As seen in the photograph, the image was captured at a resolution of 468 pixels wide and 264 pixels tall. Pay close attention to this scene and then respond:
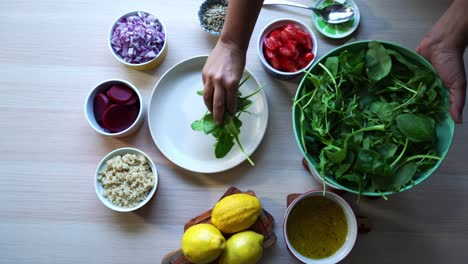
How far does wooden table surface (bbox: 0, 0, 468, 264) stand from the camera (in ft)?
2.74

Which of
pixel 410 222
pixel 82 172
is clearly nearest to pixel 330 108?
pixel 410 222

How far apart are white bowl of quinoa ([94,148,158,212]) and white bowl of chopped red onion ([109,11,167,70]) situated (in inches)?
8.5

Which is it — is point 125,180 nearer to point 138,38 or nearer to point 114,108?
point 114,108

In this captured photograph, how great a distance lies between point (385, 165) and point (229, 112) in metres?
0.31

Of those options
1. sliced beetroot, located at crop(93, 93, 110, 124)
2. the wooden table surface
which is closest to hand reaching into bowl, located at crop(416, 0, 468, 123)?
the wooden table surface

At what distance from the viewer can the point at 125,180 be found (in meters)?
0.82

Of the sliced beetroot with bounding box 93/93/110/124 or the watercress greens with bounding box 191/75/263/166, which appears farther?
A: the sliced beetroot with bounding box 93/93/110/124

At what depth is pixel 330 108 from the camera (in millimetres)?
691

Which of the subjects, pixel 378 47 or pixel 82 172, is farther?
pixel 82 172

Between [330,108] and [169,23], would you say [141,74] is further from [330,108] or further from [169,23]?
[330,108]

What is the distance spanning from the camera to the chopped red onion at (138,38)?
864 millimetres

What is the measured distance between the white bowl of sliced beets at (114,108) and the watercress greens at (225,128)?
0.16m

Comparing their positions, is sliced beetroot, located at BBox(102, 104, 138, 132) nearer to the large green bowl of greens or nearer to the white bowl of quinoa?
the white bowl of quinoa

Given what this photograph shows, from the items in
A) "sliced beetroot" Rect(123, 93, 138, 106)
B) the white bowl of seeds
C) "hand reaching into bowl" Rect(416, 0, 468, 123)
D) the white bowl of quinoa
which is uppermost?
Result: "hand reaching into bowl" Rect(416, 0, 468, 123)
